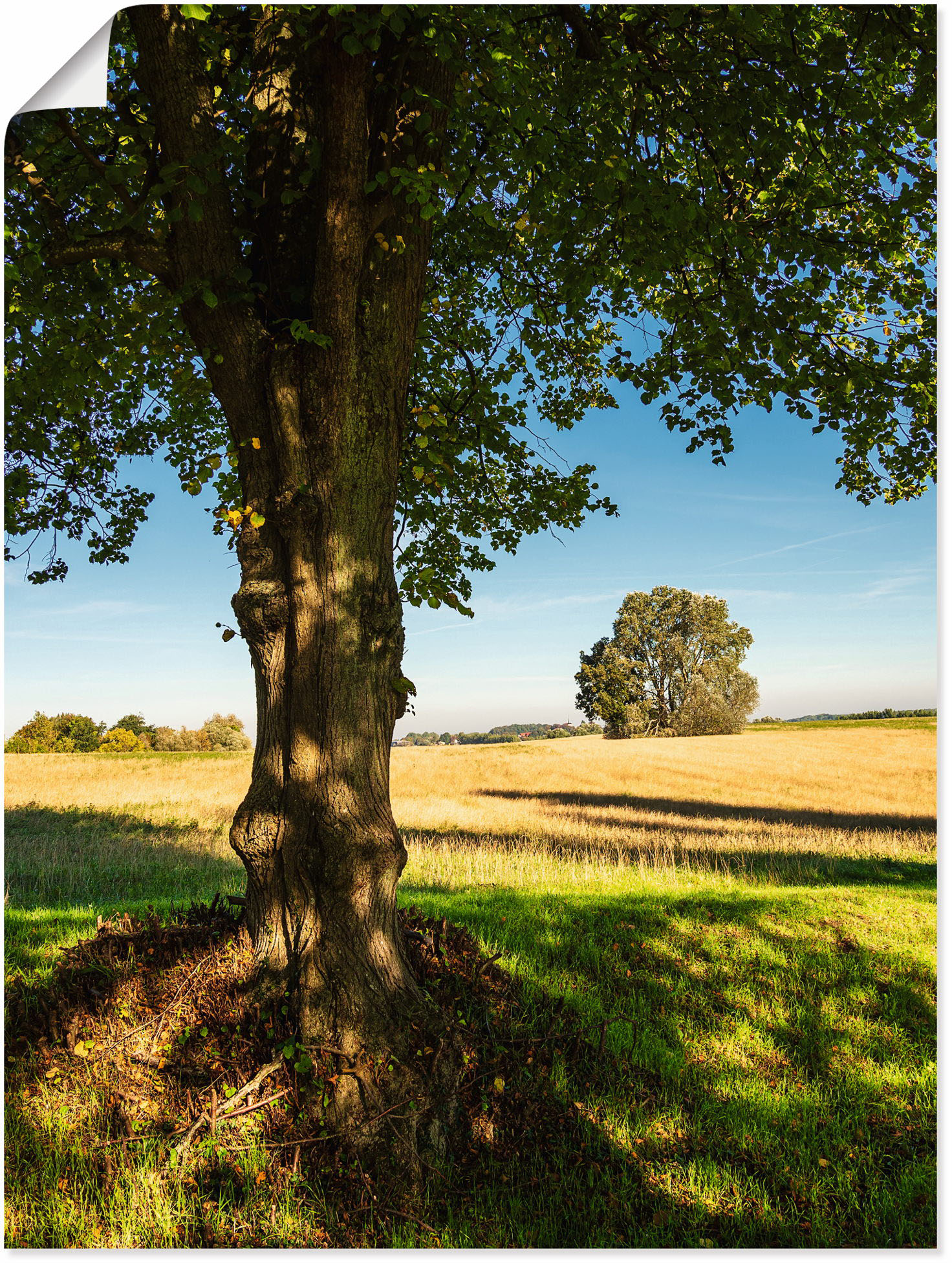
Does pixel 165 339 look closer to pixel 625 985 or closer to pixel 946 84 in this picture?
pixel 946 84

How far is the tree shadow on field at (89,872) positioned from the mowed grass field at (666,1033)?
0.07m

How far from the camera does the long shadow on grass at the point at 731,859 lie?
9.85 m

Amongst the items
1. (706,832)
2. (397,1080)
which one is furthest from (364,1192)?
(706,832)

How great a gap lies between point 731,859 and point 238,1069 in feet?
31.0

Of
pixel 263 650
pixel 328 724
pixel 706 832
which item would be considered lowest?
pixel 706 832

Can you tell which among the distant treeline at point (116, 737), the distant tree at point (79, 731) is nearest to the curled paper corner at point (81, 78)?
the distant treeline at point (116, 737)

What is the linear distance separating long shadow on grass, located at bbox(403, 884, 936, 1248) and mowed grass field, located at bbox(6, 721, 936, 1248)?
14 mm

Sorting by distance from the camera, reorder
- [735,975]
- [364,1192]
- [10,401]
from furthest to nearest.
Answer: [10,401], [735,975], [364,1192]

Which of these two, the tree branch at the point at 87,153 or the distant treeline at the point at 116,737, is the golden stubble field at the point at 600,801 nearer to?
the distant treeline at the point at 116,737

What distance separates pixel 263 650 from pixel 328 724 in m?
0.59

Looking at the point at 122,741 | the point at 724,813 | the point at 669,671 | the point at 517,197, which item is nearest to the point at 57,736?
the point at 122,741

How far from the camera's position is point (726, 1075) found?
14.1ft

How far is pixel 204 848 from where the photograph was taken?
41.6 feet

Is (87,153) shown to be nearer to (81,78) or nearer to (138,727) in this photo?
(81,78)
